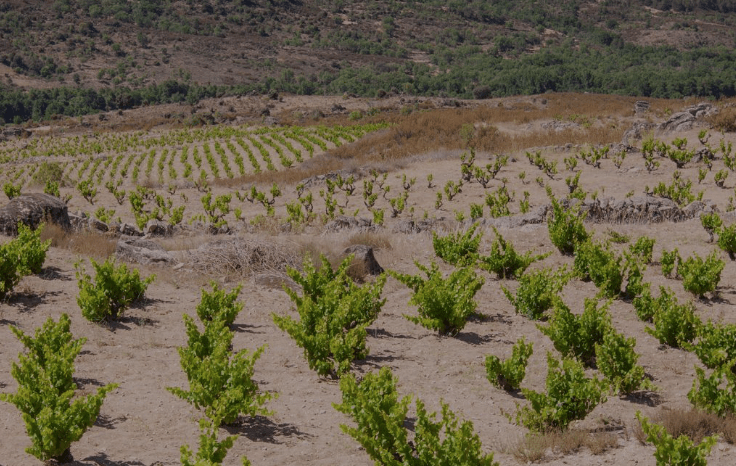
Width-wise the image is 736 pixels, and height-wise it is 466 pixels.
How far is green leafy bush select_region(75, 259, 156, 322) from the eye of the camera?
23.2 ft

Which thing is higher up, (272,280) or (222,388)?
(222,388)

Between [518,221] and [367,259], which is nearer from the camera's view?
[367,259]

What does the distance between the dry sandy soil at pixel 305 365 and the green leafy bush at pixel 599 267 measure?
0.72 ft

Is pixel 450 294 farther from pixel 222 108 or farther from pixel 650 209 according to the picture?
pixel 222 108

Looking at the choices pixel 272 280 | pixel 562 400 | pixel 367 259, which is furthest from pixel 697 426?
pixel 272 280

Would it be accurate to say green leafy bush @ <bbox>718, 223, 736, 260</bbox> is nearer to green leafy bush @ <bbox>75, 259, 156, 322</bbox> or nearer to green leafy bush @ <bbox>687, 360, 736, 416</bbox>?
green leafy bush @ <bbox>687, 360, 736, 416</bbox>

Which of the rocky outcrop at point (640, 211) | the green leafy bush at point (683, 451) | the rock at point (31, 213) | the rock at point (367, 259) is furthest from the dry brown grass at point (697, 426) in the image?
the rock at point (31, 213)

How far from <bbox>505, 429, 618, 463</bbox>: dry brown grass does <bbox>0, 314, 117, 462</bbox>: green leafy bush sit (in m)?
2.94

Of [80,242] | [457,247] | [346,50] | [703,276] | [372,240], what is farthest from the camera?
[346,50]

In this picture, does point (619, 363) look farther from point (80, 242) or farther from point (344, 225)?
point (80, 242)

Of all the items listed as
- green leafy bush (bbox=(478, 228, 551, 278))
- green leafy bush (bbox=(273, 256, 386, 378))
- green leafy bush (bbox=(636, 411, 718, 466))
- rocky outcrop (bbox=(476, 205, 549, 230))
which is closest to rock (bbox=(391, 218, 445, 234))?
rocky outcrop (bbox=(476, 205, 549, 230))

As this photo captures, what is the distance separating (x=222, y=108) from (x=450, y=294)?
2785 inches

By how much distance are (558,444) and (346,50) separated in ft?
474

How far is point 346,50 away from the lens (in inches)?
5571
